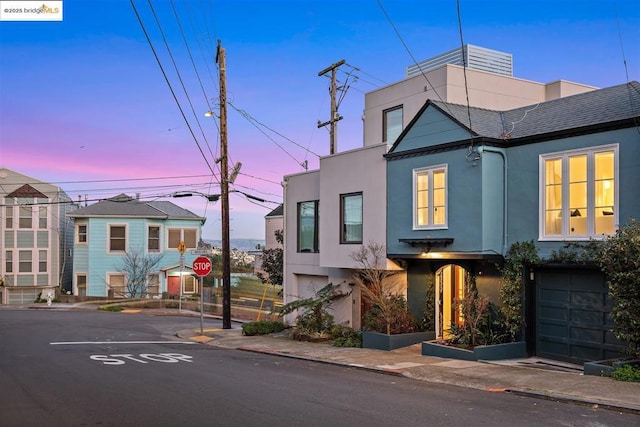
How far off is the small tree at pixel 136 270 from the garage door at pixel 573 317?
109 ft

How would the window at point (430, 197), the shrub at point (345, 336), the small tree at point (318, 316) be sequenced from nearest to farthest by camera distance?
1. the window at point (430, 197)
2. the shrub at point (345, 336)
3. the small tree at point (318, 316)

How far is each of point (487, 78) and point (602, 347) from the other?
1193 cm

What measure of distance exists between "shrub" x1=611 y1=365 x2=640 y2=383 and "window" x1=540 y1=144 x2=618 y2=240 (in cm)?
313

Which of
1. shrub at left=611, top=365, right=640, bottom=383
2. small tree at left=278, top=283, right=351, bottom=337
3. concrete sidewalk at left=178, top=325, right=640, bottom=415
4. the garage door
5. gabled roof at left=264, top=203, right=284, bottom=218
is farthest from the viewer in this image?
gabled roof at left=264, top=203, right=284, bottom=218

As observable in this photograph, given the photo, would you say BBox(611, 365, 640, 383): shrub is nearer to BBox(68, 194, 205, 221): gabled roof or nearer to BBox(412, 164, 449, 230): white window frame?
BBox(412, 164, 449, 230): white window frame

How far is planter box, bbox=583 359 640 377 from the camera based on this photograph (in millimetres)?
11992

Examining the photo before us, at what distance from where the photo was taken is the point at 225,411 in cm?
932

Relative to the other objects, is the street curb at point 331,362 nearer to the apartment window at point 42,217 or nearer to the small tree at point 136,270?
the small tree at point 136,270

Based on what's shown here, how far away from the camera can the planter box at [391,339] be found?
17266 millimetres

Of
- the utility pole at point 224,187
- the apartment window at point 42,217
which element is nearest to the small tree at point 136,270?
the apartment window at point 42,217

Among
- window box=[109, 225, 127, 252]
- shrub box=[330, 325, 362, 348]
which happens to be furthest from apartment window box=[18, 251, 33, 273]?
shrub box=[330, 325, 362, 348]

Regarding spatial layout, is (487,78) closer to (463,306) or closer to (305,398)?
(463,306)

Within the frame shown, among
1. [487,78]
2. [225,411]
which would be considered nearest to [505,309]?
[225,411]

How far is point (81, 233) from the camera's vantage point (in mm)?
44438
